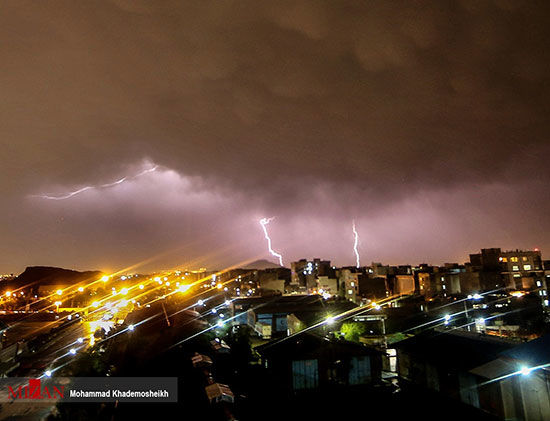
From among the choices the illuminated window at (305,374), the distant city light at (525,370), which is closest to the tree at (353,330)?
the illuminated window at (305,374)

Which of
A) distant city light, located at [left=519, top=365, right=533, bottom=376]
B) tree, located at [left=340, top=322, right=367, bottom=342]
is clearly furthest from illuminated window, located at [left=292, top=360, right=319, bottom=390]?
tree, located at [left=340, top=322, right=367, bottom=342]

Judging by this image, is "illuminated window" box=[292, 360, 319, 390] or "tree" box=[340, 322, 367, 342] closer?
"illuminated window" box=[292, 360, 319, 390]

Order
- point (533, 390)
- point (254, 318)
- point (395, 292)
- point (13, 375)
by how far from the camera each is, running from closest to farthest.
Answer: point (533, 390)
point (13, 375)
point (254, 318)
point (395, 292)

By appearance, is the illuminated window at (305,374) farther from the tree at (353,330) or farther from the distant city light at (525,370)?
the tree at (353,330)

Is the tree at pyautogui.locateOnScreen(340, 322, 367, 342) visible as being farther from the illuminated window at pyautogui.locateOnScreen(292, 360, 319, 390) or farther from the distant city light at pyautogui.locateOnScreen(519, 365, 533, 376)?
the distant city light at pyautogui.locateOnScreen(519, 365, 533, 376)

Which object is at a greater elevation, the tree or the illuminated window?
the tree

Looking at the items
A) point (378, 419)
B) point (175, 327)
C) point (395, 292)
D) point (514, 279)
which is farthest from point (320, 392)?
point (514, 279)

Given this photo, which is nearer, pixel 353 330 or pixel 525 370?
pixel 525 370

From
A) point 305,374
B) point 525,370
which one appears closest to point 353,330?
point 305,374

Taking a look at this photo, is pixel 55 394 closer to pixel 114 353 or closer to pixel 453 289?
pixel 114 353

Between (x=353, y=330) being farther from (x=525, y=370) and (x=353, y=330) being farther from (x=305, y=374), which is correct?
(x=525, y=370)

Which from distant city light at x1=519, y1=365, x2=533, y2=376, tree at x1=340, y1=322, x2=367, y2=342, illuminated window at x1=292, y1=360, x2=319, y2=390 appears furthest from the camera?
tree at x1=340, y1=322, x2=367, y2=342
